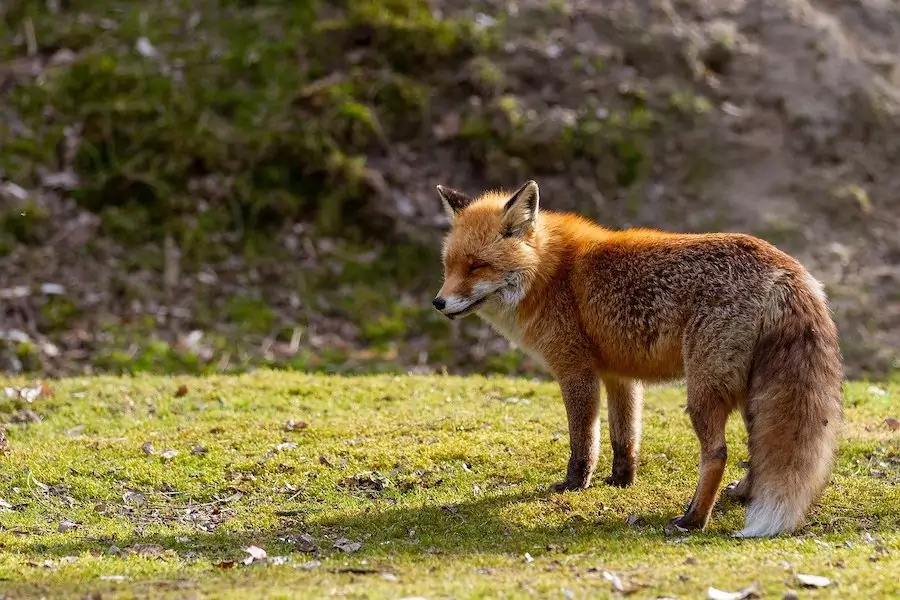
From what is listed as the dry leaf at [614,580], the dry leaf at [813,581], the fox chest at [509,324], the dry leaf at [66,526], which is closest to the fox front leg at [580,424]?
the fox chest at [509,324]

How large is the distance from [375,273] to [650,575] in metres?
8.30

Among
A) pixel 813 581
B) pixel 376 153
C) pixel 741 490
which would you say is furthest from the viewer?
pixel 376 153

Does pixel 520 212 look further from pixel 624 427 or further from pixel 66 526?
pixel 66 526

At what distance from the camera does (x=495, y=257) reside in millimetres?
6762

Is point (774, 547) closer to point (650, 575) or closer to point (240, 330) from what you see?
point (650, 575)

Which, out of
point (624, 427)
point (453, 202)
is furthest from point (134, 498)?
point (624, 427)

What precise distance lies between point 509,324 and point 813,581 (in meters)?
2.85

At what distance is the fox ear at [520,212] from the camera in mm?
6723

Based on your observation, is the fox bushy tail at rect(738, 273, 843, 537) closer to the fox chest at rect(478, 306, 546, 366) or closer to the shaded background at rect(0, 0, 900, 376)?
the fox chest at rect(478, 306, 546, 366)

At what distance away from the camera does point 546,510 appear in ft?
20.4

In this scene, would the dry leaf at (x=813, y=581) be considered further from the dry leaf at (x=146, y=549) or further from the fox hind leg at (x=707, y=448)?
the dry leaf at (x=146, y=549)

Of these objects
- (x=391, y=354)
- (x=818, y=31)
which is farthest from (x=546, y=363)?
(x=818, y=31)

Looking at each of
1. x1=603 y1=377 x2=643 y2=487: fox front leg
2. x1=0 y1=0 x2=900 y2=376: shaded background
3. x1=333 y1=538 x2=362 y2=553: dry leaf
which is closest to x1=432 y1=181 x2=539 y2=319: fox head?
x1=603 y1=377 x2=643 y2=487: fox front leg

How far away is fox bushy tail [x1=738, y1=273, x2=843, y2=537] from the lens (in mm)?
5492
